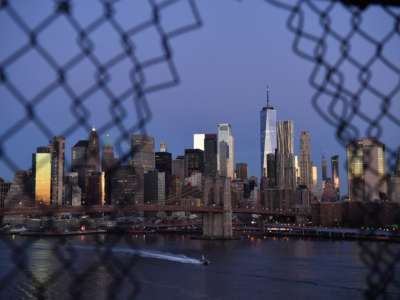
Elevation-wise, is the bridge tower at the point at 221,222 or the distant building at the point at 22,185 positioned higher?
the distant building at the point at 22,185

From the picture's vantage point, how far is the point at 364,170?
1378 millimetres

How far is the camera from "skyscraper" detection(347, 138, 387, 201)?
134 cm

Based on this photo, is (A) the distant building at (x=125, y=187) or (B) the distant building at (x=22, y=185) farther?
(B) the distant building at (x=22, y=185)

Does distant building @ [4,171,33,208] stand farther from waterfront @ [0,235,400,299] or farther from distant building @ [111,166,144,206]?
waterfront @ [0,235,400,299]

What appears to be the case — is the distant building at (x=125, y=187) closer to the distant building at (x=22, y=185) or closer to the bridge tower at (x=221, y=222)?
the distant building at (x=22, y=185)

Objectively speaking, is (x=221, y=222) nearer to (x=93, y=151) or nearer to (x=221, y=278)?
(x=221, y=278)

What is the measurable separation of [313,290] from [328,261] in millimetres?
10352

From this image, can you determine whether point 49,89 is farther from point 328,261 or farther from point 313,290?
point 328,261

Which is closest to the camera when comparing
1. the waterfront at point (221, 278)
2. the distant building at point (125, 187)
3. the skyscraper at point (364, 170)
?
the skyscraper at point (364, 170)

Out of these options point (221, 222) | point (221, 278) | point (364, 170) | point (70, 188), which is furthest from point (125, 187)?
point (221, 222)

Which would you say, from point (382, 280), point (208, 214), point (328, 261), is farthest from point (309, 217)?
point (382, 280)

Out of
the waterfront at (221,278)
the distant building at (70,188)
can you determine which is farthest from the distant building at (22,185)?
the waterfront at (221,278)

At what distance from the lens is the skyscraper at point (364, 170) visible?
4.41ft

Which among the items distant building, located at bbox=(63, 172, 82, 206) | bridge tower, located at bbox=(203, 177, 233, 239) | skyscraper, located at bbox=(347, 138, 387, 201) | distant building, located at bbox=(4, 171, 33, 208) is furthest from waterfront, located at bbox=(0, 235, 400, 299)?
bridge tower, located at bbox=(203, 177, 233, 239)
